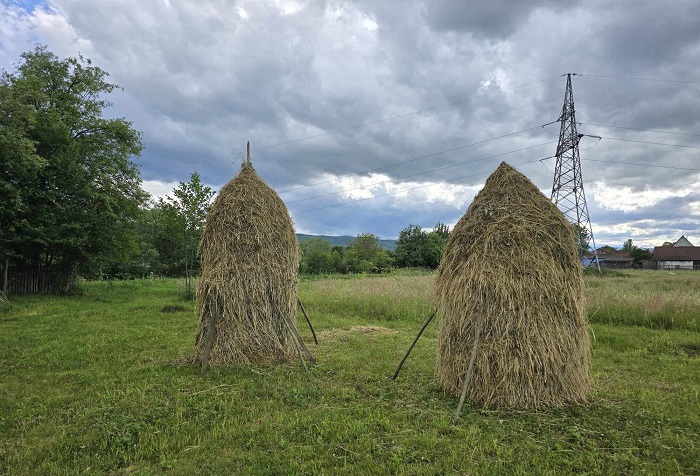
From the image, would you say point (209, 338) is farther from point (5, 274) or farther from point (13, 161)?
point (5, 274)

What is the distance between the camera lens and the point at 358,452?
4.52m

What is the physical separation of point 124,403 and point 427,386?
467 cm

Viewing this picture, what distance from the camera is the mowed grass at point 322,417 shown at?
4.34 m

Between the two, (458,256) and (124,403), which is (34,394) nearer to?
(124,403)

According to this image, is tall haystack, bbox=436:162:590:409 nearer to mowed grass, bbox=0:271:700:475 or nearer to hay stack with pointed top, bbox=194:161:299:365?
mowed grass, bbox=0:271:700:475

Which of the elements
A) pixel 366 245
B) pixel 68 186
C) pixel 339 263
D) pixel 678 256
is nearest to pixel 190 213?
pixel 68 186

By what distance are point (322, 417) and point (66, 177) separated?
824 inches

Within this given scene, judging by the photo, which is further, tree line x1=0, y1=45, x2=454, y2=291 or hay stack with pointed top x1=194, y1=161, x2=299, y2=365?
tree line x1=0, y1=45, x2=454, y2=291

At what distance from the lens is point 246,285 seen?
8047mm

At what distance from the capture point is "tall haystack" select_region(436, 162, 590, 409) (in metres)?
5.67

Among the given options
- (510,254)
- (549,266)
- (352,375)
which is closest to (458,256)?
(510,254)

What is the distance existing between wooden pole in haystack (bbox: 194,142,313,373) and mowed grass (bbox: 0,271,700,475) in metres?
0.56

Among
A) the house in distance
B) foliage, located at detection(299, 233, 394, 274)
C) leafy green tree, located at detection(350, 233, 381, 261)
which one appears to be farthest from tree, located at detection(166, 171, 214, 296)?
the house in distance

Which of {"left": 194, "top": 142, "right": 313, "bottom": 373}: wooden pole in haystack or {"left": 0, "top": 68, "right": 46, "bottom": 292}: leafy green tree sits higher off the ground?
{"left": 0, "top": 68, "right": 46, "bottom": 292}: leafy green tree
